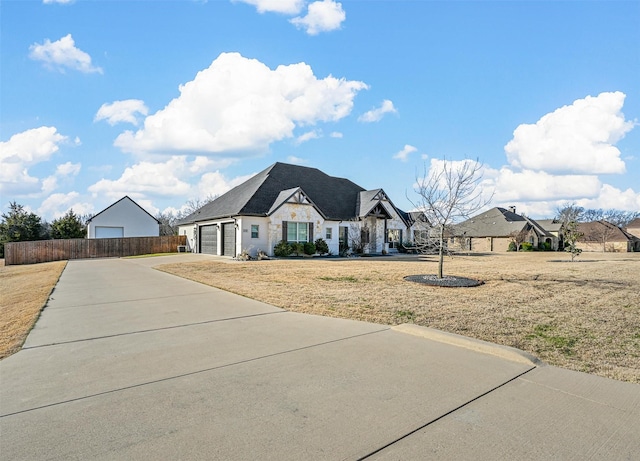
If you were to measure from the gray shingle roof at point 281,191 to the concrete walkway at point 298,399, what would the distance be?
18162 mm

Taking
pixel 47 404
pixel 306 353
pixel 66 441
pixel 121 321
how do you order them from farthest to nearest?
pixel 121 321 < pixel 306 353 < pixel 47 404 < pixel 66 441

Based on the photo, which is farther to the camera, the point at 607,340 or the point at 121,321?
the point at 121,321

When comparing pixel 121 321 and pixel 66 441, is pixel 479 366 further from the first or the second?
pixel 121 321

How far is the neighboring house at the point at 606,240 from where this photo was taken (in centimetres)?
4931

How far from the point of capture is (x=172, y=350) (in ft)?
17.7

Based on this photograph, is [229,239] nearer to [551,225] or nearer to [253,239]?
[253,239]

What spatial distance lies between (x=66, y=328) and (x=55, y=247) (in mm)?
26125

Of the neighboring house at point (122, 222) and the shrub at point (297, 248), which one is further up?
the neighboring house at point (122, 222)

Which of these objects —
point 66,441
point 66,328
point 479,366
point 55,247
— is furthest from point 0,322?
point 55,247

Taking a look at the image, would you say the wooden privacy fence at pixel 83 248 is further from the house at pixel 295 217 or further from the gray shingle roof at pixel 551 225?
the gray shingle roof at pixel 551 225

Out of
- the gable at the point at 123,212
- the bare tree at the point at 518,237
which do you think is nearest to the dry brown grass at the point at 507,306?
the gable at the point at 123,212

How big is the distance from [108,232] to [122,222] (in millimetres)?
1662

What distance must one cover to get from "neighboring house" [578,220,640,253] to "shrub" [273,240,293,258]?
147ft

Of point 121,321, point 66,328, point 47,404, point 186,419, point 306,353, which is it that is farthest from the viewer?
point 121,321
